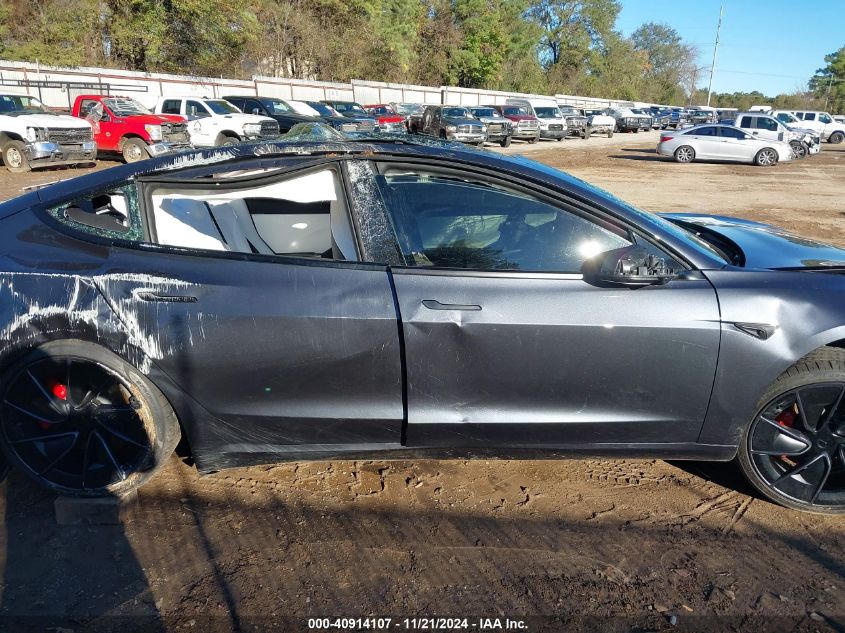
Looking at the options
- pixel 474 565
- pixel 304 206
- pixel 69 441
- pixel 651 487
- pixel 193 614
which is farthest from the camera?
pixel 304 206

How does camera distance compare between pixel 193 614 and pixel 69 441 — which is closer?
pixel 193 614

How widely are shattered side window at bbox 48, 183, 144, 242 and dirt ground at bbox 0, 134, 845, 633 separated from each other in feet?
4.00

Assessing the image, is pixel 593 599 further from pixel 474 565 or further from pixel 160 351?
pixel 160 351

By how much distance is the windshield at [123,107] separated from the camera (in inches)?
669

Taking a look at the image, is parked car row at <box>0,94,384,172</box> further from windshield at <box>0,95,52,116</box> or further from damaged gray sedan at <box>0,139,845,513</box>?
damaged gray sedan at <box>0,139,845,513</box>

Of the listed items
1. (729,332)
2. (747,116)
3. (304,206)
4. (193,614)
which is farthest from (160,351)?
(747,116)

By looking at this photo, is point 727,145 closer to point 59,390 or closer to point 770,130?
point 770,130

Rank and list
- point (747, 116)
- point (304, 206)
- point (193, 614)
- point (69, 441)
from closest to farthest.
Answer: point (193, 614) → point (69, 441) → point (304, 206) → point (747, 116)

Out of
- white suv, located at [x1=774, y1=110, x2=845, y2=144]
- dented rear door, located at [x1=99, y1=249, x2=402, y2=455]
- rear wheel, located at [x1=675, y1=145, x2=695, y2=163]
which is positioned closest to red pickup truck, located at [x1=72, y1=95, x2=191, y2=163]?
dented rear door, located at [x1=99, y1=249, x2=402, y2=455]

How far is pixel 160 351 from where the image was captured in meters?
2.50

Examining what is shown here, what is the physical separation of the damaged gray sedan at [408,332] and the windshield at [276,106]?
60.3ft

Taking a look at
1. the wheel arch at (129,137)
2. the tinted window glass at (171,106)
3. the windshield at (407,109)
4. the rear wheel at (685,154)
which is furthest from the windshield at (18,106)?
the rear wheel at (685,154)

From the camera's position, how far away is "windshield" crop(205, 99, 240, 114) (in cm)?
1806

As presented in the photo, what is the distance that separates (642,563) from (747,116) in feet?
89.6
